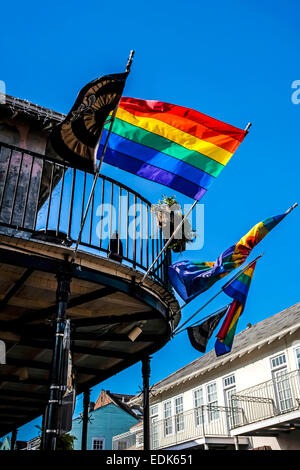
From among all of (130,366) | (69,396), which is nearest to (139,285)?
(69,396)

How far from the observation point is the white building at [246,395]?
2103 cm

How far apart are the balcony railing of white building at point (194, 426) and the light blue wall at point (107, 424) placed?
36.6 feet

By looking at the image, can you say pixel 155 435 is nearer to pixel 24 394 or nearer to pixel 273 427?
pixel 273 427

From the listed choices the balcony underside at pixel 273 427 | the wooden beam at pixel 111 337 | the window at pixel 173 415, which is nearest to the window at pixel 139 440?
the window at pixel 173 415

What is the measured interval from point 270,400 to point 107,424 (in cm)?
2521

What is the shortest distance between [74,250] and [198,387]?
78.3 ft

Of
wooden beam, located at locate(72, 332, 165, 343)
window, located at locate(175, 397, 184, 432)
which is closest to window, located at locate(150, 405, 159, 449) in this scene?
window, located at locate(175, 397, 184, 432)

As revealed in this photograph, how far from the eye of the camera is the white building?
69.0 feet

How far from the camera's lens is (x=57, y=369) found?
5859 mm

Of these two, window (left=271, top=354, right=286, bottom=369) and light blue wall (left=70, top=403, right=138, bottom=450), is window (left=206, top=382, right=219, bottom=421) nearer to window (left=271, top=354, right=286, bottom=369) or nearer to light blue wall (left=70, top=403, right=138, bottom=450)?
window (left=271, top=354, right=286, bottom=369)

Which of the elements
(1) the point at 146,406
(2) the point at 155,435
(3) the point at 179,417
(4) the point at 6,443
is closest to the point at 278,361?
(3) the point at 179,417

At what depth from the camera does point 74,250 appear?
649cm
